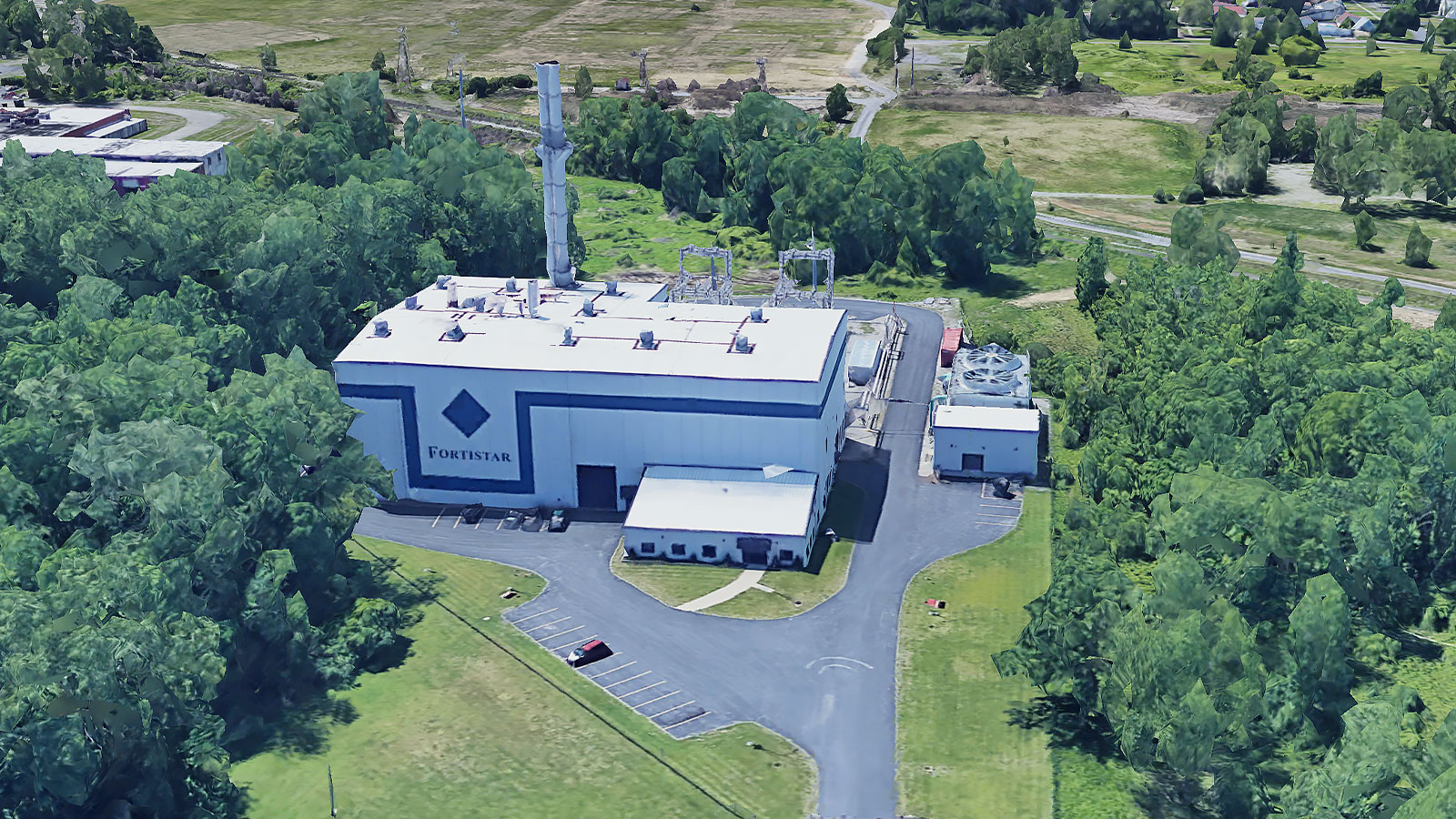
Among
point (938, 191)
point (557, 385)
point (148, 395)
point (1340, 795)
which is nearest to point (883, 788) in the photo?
point (1340, 795)

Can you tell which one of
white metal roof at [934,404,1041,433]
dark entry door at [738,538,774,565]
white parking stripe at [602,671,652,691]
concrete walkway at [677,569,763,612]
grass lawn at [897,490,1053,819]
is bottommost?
grass lawn at [897,490,1053,819]

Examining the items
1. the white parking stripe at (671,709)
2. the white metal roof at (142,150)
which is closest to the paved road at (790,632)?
the white parking stripe at (671,709)

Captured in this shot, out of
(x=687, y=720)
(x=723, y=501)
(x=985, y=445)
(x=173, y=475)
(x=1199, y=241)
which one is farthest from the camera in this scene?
(x=1199, y=241)

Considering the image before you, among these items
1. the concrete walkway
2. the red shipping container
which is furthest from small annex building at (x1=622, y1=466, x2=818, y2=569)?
the red shipping container

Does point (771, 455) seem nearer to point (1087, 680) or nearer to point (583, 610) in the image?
point (583, 610)

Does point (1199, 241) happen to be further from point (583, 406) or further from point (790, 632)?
point (790, 632)

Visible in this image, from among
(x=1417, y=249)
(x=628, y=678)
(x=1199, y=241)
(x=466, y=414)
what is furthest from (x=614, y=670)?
(x=1417, y=249)

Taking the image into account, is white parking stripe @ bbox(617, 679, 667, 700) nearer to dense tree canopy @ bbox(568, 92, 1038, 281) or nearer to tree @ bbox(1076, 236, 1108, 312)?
tree @ bbox(1076, 236, 1108, 312)
